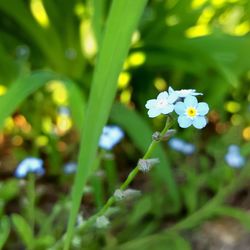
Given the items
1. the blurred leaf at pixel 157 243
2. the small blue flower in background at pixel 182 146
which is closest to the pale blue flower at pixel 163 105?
the blurred leaf at pixel 157 243

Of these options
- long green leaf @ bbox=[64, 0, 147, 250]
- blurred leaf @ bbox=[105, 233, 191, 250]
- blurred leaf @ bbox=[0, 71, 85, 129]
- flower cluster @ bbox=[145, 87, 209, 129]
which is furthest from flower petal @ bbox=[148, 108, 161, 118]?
blurred leaf @ bbox=[105, 233, 191, 250]

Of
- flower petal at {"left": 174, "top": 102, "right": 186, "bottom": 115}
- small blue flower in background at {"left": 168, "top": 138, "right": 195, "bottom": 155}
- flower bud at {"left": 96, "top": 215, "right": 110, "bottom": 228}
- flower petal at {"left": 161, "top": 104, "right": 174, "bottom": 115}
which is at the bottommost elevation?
flower bud at {"left": 96, "top": 215, "right": 110, "bottom": 228}

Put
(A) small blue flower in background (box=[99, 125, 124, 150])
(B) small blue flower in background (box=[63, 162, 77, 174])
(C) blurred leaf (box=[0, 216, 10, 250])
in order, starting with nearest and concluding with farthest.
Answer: (C) blurred leaf (box=[0, 216, 10, 250]), (A) small blue flower in background (box=[99, 125, 124, 150]), (B) small blue flower in background (box=[63, 162, 77, 174])

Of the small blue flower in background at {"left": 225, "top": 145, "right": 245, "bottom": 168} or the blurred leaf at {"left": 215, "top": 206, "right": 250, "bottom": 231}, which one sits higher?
the small blue flower in background at {"left": 225, "top": 145, "right": 245, "bottom": 168}

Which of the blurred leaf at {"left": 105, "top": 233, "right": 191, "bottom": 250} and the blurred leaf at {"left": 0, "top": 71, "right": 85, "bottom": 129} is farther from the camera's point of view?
the blurred leaf at {"left": 105, "top": 233, "right": 191, "bottom": 250}

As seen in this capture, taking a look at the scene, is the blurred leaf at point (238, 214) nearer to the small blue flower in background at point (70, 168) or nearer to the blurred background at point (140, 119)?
the blurred background at point (140, 119)

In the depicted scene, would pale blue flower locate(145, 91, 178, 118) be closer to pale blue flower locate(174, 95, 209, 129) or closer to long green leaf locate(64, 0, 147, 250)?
pale blue flower locate(174, 95, 209, 129)

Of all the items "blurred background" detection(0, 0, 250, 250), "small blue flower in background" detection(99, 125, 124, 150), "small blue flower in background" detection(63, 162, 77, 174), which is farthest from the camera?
"small blue flower in background" detection(63, 162, 77, 174)
